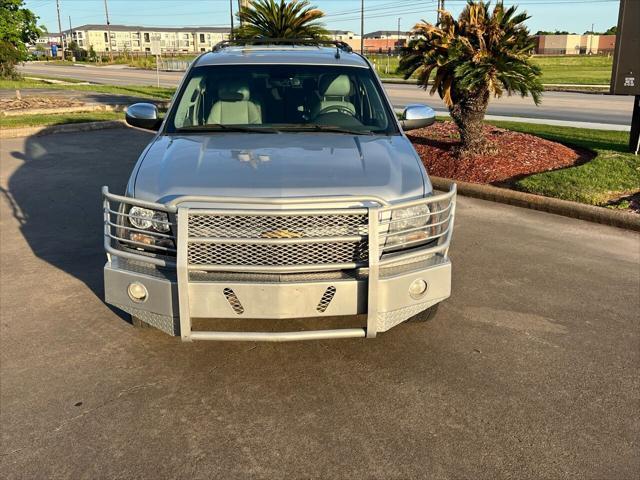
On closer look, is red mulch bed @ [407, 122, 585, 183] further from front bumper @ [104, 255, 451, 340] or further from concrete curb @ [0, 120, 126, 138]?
concrete curb @ [0, 120, 126, 138]

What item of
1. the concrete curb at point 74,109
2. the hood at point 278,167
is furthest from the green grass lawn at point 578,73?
the hood at point 278,167

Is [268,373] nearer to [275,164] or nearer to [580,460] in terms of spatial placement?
[275,164]

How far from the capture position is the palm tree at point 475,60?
9.24 metres

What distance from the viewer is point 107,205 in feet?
12.5

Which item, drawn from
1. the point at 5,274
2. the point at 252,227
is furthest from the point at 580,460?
the point at 5,274

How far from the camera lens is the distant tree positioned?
98.9 feet

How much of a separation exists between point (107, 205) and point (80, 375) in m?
1.05

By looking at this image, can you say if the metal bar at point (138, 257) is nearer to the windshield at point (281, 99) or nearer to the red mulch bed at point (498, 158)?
the windshield at point (281, 99)

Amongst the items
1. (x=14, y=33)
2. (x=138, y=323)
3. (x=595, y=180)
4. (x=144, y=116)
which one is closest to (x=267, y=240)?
(x=138, y=323)

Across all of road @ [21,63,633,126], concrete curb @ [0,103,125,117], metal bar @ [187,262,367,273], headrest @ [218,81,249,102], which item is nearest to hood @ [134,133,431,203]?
metal bar @ [187,262,367,273]

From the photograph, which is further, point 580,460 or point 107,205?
point 107,205

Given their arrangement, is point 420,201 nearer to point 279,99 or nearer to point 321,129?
point 321,129

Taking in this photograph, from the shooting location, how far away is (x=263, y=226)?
11.3ft

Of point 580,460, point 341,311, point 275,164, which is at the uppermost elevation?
point 275,164
